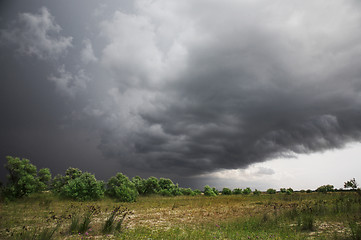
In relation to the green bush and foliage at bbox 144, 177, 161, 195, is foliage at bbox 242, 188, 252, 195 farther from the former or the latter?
the green bush

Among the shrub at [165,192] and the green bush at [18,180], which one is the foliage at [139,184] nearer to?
the shrub at [165,192]

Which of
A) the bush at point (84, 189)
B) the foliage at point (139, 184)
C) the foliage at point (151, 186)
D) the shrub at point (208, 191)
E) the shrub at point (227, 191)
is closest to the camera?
the bush at point (84, 189)

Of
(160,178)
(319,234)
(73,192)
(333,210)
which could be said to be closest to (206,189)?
(160,178)

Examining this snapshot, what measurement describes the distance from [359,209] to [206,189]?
42649 millimetres

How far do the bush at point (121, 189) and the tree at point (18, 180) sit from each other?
10.9m

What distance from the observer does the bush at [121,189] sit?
31328 millimetres

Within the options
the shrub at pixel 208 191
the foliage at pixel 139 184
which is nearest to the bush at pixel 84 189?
the foliage at pixel 139 184

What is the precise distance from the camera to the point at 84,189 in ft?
97.6

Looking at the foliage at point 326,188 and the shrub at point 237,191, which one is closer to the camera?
the foliage at point 326,188

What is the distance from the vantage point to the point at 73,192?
28.9 metres

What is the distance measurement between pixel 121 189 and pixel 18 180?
1344 cm

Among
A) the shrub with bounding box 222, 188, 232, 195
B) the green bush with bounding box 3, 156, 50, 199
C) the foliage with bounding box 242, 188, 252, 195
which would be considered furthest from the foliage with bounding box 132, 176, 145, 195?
the foliage with bounding box 242, 188, 252, 195

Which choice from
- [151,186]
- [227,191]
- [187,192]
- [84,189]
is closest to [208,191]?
[187,192]

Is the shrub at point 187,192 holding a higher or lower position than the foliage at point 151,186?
lower
